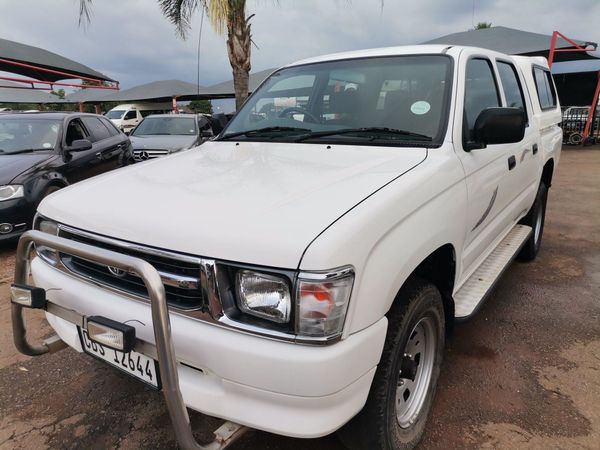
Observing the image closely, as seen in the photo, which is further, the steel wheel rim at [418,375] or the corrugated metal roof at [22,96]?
the corrugated metal roof at [22,96]

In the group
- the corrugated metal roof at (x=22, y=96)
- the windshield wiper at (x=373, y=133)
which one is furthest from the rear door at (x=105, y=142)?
the corrugated metal roof at (x=22, y=96)

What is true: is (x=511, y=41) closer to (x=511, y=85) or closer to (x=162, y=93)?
(x=511, y=85)

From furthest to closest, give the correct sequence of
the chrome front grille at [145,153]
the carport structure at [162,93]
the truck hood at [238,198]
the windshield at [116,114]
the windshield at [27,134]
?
the carport structure at [162,93] → the windshield at [116,114] → the chrome front grille at [145,153] → the windshield at [27,134] → the truck hood at [238,198]

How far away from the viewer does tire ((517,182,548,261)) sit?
4246 mm

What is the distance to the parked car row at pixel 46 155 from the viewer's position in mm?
4848

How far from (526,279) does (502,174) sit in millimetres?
1657

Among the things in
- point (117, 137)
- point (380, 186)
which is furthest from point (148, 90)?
point (380, 186)

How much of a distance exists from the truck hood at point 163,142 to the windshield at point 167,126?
395mm

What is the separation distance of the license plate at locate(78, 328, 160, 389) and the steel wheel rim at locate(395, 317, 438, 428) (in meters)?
1.03

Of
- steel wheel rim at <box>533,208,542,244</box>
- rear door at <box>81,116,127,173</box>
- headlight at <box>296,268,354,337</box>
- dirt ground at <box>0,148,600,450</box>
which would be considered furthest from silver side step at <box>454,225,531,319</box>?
rear door at <box>81,116,127,173</box>

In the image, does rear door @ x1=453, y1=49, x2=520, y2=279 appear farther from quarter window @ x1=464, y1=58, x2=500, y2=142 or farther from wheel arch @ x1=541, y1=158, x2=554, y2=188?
wheel arch @ x1=541, y1=158, x2=554, y2=188

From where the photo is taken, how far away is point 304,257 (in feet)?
4.53

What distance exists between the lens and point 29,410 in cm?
238

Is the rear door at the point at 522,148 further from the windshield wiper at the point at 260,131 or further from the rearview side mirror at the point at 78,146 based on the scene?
the rearview side mirror at the point at 78,146
